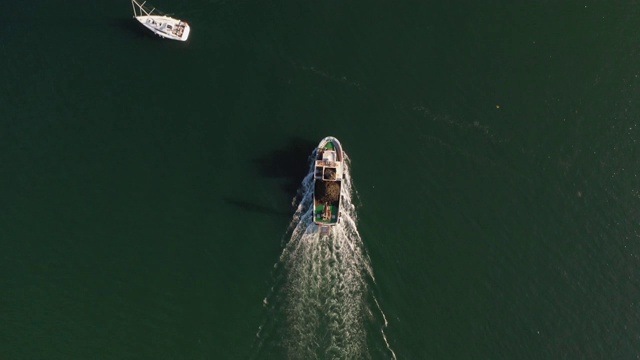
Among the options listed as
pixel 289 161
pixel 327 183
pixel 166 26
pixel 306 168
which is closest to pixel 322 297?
pixel 327 183

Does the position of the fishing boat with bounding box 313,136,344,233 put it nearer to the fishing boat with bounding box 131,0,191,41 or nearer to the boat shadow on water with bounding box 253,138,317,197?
the boat shadow on water with bounding box 253,138,317,197

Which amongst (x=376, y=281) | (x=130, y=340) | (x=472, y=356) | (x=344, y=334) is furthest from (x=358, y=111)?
(x=130, y=340)

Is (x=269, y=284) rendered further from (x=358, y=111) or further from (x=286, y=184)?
(x=358, y=111)

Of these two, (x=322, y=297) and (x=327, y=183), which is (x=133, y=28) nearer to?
(x=327, y=183)

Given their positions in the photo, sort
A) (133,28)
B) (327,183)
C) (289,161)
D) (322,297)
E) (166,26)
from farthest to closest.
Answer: (133,28), (166,26), (289,161), (322,297), (327,183)

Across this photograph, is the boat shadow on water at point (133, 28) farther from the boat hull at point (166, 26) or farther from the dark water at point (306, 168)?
the boat hull at point (166, 26)

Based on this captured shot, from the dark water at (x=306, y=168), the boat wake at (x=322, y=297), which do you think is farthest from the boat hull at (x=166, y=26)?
the boat wake at (x=322, y=297)
